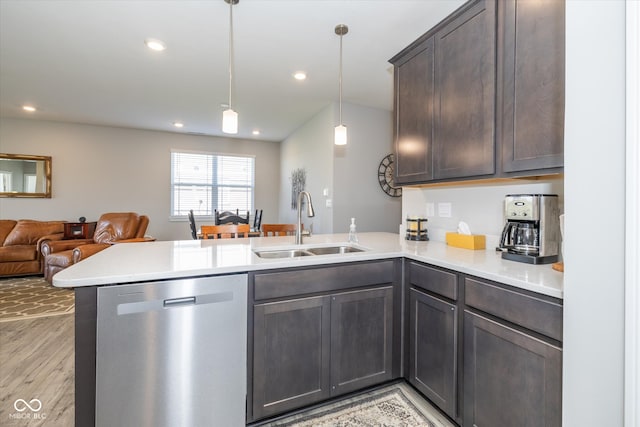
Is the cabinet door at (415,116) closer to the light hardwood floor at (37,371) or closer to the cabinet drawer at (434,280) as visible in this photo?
the cabinet drawer at (434,280)

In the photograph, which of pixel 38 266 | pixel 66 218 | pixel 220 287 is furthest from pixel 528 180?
A: pixel 66 218

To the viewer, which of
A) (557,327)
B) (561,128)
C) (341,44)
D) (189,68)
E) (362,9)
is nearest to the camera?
(557,327)

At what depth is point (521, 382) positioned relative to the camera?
3.92 ft

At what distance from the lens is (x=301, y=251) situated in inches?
81.7

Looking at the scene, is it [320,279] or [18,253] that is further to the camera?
[18,253]

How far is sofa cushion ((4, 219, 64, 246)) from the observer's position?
14.9ft

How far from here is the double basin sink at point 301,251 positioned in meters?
1.97

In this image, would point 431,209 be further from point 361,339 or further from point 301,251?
point 361,339

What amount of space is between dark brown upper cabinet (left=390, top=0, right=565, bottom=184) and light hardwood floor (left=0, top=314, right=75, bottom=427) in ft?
8.83

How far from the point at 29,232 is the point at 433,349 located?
602 cm

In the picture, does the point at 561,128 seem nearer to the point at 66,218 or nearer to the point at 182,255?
the point at 182,255

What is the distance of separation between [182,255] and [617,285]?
1847 mm

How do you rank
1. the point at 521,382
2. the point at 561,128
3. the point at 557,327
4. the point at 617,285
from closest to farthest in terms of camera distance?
the point at 617,285 → the point at 557,327 → the point at 521,382 → the point at 561,128

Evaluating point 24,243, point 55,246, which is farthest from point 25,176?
point 55,246
